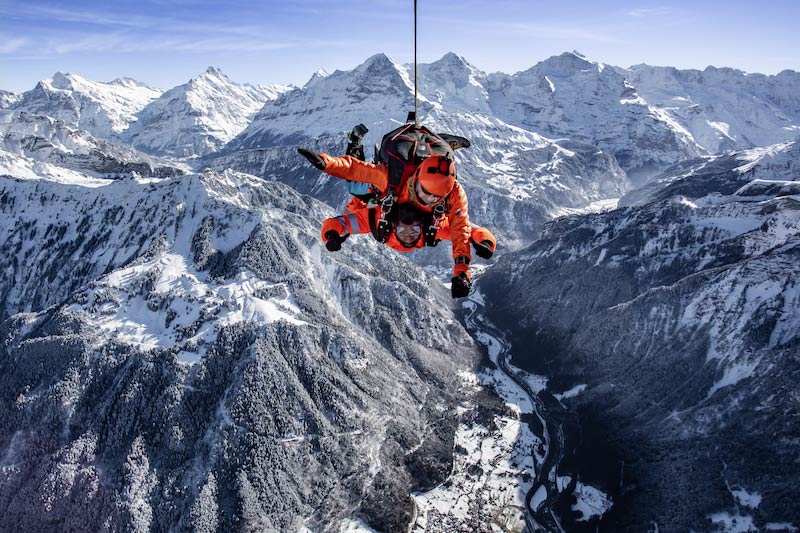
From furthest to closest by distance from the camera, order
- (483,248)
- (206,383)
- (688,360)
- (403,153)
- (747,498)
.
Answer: (688,360), (206,383), (747,498), (483,248), (403,153)

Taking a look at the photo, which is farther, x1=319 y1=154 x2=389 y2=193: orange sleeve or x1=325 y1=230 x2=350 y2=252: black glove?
x1=325 y1=230 x2=350 y2=252: black glove

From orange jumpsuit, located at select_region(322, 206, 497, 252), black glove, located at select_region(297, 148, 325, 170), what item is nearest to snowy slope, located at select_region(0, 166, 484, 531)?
orange jumpsuit, located at select_region(322, 206, 497, 252)

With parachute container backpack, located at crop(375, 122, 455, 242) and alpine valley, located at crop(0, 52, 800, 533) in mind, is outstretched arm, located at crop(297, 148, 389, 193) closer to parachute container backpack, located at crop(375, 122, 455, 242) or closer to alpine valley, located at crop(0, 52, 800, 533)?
parachute container backpack, located at crop(375, 122, 455, 242)

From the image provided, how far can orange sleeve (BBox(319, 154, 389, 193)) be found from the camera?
81.3ft

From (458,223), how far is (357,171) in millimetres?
6287

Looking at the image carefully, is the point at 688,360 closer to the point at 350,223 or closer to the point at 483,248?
the point at 483,248

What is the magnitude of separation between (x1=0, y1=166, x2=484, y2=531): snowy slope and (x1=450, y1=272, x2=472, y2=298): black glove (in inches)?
3860

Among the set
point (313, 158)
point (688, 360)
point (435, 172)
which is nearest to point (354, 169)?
point (313, 158)

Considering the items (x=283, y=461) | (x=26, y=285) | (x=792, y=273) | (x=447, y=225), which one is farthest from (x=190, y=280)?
(x=792, y=273)

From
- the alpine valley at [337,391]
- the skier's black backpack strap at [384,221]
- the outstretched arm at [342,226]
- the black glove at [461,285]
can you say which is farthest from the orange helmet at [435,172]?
the alpine valley at [337,391]

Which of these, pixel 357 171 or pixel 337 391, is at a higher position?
pixel 357 171

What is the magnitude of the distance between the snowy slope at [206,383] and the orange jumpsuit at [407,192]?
98.0 meters

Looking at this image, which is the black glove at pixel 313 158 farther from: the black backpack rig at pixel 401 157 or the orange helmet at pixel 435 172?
the orange helmet at pixel 435 172

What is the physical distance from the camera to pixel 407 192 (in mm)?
27438
